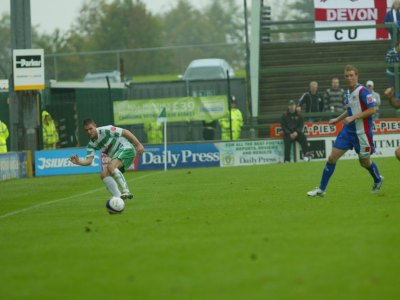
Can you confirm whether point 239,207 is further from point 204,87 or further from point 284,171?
point 204,87

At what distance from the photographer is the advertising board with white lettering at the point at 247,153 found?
1244 inches

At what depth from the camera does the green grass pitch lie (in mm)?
8102

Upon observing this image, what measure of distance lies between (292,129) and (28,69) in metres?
8.37

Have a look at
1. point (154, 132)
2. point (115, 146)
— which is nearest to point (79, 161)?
point (115, 146)

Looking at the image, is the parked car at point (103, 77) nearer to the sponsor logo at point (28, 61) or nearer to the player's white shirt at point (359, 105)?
the sponsor logo at point (28, 61)

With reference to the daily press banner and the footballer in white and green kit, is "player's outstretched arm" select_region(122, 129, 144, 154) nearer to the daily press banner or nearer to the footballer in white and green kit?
the footballer in white and green kit

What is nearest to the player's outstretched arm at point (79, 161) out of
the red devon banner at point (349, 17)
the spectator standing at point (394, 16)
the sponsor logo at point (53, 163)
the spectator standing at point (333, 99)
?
the sponsor logo at point (53, 163)

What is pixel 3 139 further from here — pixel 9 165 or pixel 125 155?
pixel 125 155

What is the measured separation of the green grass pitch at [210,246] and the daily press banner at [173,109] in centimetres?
1398

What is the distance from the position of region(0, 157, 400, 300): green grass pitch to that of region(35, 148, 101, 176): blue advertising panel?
11.4m

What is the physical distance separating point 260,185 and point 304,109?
46.1 ft

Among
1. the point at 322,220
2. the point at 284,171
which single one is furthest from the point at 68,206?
the point at 284,171

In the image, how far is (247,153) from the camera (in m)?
31.7

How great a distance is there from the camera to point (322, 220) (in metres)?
12.5
